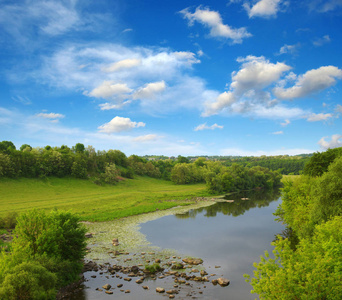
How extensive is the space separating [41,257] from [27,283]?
12.7ft

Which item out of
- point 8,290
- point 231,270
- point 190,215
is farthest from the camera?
point 190,215

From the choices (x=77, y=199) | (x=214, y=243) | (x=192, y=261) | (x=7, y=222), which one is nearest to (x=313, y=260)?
(x=192, y=261)

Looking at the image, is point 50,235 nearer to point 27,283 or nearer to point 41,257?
point 41,257

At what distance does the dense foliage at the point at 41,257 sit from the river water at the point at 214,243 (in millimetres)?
3438

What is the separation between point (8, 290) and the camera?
16.7 metres

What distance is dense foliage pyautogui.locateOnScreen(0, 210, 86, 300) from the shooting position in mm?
17484

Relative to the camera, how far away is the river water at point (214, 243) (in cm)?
2338

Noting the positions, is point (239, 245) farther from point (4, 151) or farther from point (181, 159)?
point (181, 159)

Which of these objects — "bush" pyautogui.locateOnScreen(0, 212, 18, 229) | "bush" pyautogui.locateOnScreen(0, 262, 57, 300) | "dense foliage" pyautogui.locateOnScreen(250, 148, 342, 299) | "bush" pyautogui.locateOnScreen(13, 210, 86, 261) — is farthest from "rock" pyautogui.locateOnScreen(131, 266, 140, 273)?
"bush" pyautogui.locateOnScreen(0, 212, 18, 229)

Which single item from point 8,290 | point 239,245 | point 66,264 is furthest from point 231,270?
point 8,290

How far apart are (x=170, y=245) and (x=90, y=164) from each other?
81.8 metres

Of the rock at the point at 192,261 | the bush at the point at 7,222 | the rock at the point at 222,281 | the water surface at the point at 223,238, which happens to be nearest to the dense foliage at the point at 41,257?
the rock at the point at 192,261

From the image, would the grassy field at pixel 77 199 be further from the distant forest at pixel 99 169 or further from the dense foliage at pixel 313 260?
→ the dense foliage at pixel 313 260

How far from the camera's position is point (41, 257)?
21.3 metres
